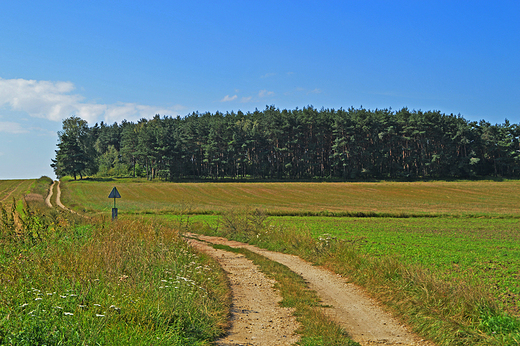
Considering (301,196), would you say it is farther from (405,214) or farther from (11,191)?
(11,191)

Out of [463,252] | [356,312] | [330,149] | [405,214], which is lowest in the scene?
[405,214]

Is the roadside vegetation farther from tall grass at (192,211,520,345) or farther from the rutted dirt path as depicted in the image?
tall grass at (192,211,520,345)

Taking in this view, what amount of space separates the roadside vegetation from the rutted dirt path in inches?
107

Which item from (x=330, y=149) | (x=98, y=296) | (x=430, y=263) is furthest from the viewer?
(x=330, y=149)

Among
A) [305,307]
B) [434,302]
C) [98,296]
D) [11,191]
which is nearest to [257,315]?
[305,307]

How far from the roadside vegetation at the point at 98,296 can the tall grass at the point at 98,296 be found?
0.01 meters

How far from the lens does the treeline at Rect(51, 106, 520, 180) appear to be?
3932 inches

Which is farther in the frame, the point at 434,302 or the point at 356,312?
the point at 356,312

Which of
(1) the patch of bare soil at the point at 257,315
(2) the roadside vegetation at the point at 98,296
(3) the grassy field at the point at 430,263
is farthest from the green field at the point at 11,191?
(1) the patch of bare soil at the point at 257,315

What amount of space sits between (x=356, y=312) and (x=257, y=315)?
2.43 meters

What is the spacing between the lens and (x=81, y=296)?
5973mm

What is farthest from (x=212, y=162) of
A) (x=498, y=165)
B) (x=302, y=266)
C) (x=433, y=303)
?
(x=433, y=303)

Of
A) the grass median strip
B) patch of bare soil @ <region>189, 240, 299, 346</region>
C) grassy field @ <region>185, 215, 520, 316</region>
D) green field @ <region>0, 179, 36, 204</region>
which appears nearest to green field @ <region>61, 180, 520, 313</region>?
grassy field @ <region>185, 215, 520, 316</region>

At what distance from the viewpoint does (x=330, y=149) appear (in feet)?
351
